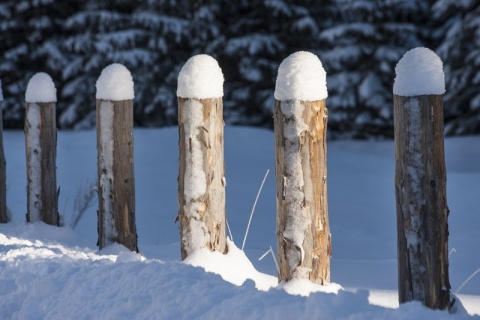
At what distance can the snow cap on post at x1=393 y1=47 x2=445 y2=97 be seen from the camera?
365 centimetres

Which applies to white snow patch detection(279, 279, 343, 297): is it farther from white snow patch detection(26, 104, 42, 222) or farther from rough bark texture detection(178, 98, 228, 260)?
white snow patch detection(26, 104, 42, 222)

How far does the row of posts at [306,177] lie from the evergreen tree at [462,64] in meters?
10.6

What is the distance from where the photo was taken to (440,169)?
3.67m

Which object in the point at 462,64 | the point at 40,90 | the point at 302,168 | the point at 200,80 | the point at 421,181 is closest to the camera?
the point at 421,181

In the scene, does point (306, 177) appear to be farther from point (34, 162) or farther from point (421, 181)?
point (34, 162)

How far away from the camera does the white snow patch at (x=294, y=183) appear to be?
158 inches

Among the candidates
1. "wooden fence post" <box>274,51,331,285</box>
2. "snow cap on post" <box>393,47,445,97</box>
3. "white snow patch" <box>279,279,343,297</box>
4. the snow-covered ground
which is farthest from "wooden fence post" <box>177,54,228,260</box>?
"snow cap on post" <box>393,47,445,97</box>

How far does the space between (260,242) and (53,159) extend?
2.72 metres

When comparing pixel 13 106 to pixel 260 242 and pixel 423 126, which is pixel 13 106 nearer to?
pixel 260 242

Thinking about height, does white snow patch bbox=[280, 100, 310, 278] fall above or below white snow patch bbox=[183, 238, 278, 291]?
above

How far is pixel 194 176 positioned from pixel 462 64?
37.3 feet

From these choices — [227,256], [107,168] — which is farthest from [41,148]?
[227,256]

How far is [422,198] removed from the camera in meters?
3.65

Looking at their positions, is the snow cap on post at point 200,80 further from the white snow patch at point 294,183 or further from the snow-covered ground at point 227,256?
the snow-covered ground at point 227,256
